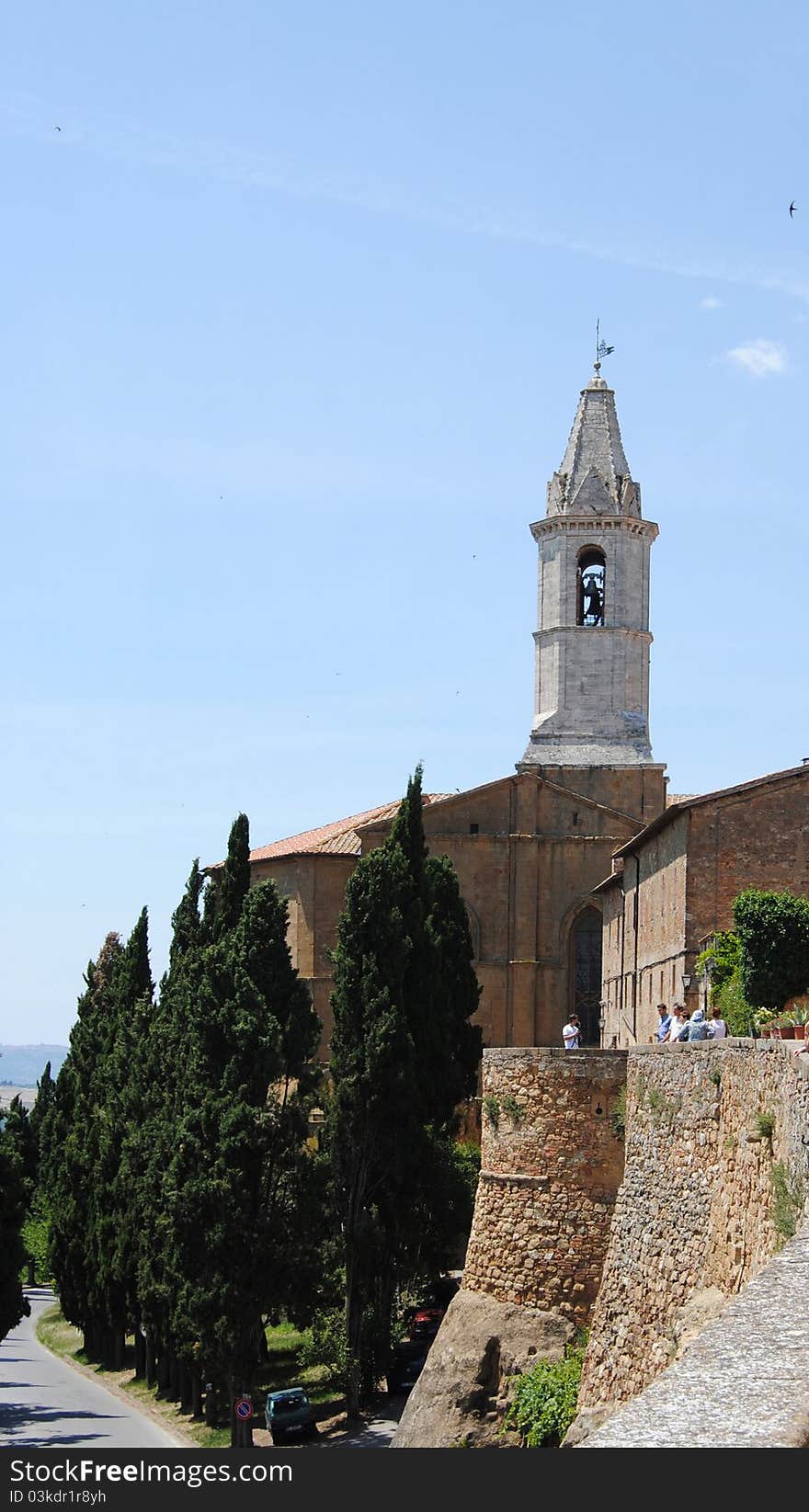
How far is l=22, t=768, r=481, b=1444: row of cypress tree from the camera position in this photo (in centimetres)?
3141

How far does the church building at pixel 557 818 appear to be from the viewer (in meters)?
52.0

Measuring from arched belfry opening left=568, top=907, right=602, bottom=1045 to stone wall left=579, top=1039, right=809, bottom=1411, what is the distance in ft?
104

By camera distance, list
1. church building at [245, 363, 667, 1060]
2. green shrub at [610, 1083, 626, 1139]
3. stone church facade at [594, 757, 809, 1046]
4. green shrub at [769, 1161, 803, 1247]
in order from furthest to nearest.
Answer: church building at [245, 363, 667, 1060] → stone church facade at [594, 757, 809, 1046] → green shrub at [610, 1083, 626, 1139] → green shrub at [769, 1161, 803, 1247]

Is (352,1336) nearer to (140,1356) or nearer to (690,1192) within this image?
(140,1356)

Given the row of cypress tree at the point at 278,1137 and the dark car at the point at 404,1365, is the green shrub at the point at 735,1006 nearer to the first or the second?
the row of cypress tree at the point at 278,1137

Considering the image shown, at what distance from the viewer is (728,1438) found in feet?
21.6

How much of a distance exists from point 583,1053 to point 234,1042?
12.9m

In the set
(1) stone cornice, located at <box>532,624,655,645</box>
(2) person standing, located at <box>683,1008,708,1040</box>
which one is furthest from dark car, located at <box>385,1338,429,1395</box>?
(1) stone cornice, located at <box>532,624,655,645</box>

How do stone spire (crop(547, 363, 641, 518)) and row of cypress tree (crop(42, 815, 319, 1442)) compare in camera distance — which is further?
stone spire (crop(547, 363, 641, 518))

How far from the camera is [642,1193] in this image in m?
19.3

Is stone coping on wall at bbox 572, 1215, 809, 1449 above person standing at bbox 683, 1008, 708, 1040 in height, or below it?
below

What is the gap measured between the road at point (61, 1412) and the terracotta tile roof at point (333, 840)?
48.8ft

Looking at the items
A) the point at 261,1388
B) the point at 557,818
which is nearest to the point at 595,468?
the point at 557,818

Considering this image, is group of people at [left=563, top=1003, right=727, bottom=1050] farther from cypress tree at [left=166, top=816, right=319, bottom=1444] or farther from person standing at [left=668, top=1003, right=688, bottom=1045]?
cypress tree at [left=166, top=816, right=319, bottom=1444]
